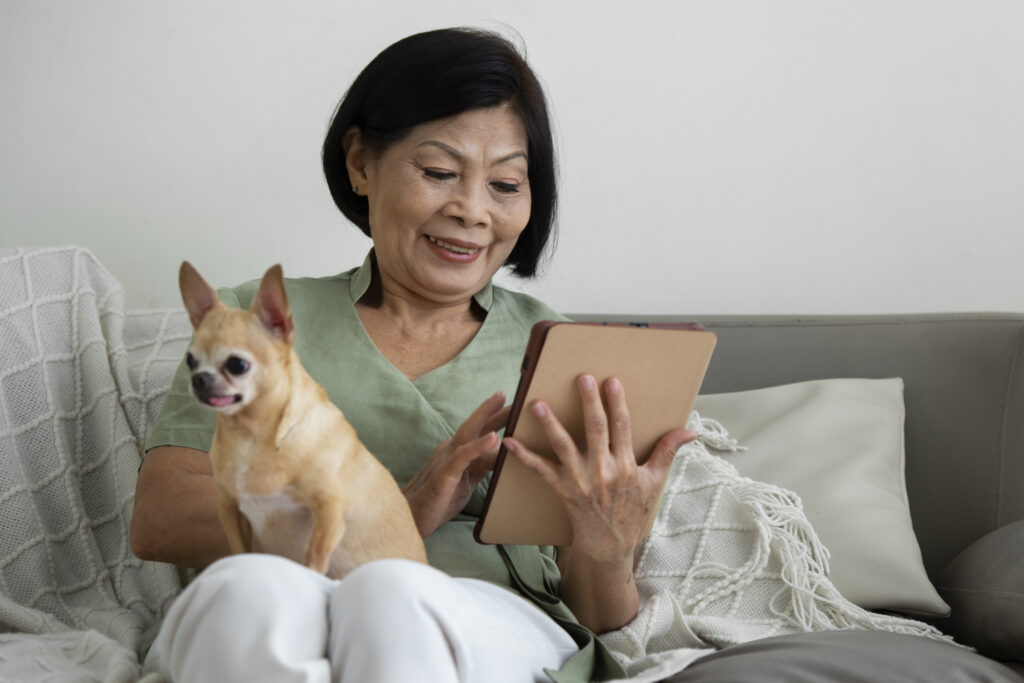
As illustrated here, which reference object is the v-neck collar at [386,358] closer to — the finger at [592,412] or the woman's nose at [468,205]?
the woman's nose at [468,205]

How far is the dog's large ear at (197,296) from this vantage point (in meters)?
0.70

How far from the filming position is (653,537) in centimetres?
150

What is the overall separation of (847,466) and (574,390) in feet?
2.69

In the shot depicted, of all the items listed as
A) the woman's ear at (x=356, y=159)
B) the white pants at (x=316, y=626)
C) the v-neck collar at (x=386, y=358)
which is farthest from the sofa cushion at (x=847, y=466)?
the white pants at (x=316, y=626)

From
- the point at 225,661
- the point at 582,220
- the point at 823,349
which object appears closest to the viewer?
the point at 225,661

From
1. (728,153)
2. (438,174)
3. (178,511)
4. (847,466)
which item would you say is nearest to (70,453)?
(178,511)

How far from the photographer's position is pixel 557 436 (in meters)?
1.02

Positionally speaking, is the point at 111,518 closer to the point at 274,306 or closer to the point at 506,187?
the point at 506,187

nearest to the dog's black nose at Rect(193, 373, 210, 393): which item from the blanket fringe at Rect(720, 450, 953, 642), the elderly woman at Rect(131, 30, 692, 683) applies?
the elderly woman at Rect(131, 30, 692, 683)

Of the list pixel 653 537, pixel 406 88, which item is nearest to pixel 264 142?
pixel 406 88

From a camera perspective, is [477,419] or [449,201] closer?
[477,419]

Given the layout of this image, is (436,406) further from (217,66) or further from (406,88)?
(217,66)

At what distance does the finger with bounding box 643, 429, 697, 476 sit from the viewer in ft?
3.51

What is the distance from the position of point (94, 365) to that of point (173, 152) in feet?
1.93
